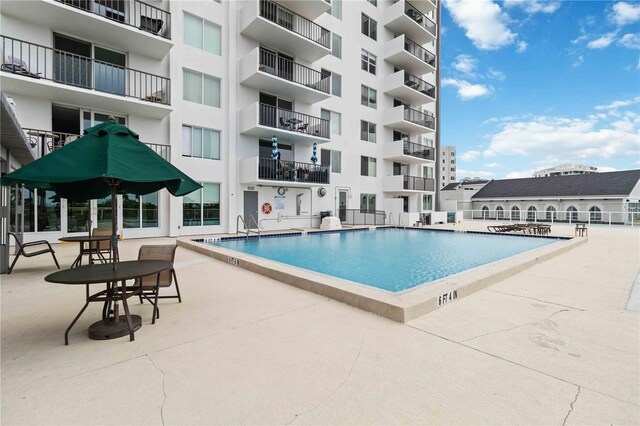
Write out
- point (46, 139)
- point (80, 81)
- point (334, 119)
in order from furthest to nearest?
point (334, 119), point (80, 81), point (46, 139)

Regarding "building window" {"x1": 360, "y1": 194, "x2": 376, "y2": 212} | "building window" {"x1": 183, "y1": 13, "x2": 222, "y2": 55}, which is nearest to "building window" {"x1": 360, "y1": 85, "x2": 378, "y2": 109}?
"building window" {"x1": 360, "y1": 194, "x2": 376, "y2": 212}

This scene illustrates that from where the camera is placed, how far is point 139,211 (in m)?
12.7

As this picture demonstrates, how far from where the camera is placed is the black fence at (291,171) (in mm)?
15227

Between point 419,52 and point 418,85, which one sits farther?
point 419,52

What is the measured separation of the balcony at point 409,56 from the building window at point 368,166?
7.98 meters

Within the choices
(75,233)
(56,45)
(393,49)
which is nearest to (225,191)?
(75,233)

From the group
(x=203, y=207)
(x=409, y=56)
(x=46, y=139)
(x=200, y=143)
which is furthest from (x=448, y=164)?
(x=46, y=139)

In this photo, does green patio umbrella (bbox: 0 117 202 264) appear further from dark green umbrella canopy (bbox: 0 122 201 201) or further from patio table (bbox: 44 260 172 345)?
patio table (bbox: 44 260 172 345)

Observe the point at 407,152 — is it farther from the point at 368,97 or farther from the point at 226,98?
the point at 226,98

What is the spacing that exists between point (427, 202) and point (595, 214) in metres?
17.7

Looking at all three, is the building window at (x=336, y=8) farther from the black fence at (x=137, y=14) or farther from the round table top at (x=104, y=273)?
the round table top at (x=104, y=273)

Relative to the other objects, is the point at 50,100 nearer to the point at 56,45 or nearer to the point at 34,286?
the point at 56,45

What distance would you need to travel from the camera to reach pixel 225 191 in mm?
15008

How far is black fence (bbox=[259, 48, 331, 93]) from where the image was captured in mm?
16188
